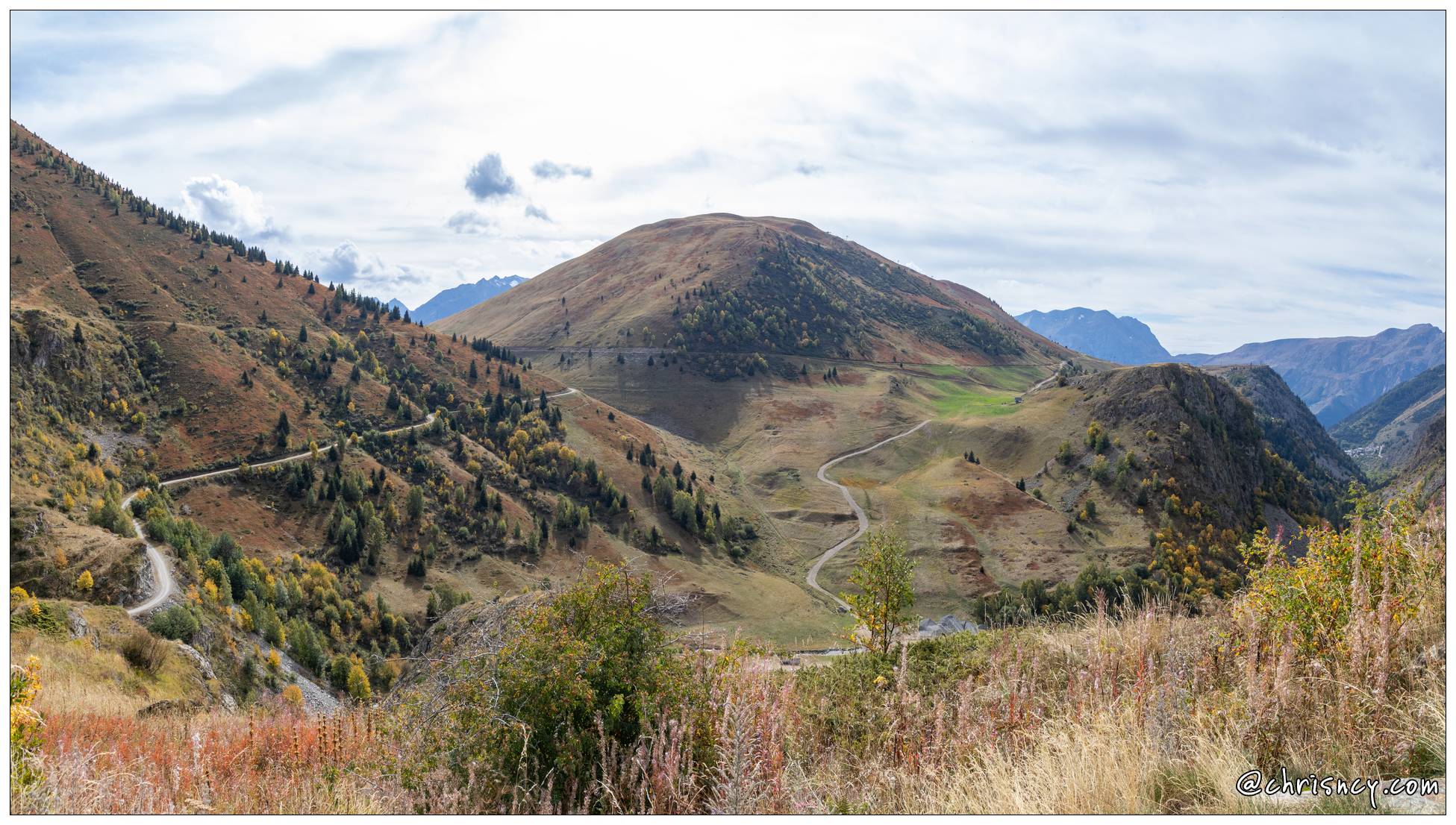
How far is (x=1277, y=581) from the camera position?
8711 mm

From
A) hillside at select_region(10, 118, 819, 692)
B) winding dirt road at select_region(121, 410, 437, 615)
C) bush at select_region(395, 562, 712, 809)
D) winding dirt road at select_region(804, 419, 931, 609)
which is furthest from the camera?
winding dirt road at select_region(804, 419, 931, 609)

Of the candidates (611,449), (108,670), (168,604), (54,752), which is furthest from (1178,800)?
(611,449)

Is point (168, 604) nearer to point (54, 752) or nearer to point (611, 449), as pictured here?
point (54, 752)

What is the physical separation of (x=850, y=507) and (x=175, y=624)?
284 ft

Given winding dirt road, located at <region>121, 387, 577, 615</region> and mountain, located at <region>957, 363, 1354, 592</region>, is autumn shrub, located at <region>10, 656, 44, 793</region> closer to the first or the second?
winding dirt road, located at <region>121, 387, 577, 615</region>

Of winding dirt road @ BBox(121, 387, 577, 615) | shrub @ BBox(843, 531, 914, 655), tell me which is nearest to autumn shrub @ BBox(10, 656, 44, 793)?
shrub @ BBox(843, 531, 914, 655)

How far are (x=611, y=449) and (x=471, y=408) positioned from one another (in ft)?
73.9

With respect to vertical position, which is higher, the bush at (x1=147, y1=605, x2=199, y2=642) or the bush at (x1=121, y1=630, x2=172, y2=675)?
the bush at (x1=121, y1=630, x2=172, y2=675)

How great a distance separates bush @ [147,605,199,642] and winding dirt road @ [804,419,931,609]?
162ft

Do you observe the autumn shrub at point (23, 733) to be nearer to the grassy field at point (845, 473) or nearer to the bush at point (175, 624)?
the bush at point (175, 624)

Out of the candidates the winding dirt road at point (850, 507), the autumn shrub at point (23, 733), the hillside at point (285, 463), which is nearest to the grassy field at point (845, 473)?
the winding dirt road at point (850, 507)

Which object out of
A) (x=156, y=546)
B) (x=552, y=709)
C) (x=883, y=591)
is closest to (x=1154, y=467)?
(x=883, y=591)

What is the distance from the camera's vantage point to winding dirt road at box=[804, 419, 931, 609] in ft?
294

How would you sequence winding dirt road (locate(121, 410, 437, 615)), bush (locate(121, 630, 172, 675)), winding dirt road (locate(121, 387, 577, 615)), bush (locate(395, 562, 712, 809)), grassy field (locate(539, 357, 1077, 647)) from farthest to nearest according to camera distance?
grassy field (locate(539, 357, 1077, 647)) < winding dirt road (locate(121, 410, 437, 615)) < winding dirt road (locate(121, 387, 577, 615)) < bush (locate(121, 630, 172, 675)) < bush (locate(395, 562, 712, 809))
